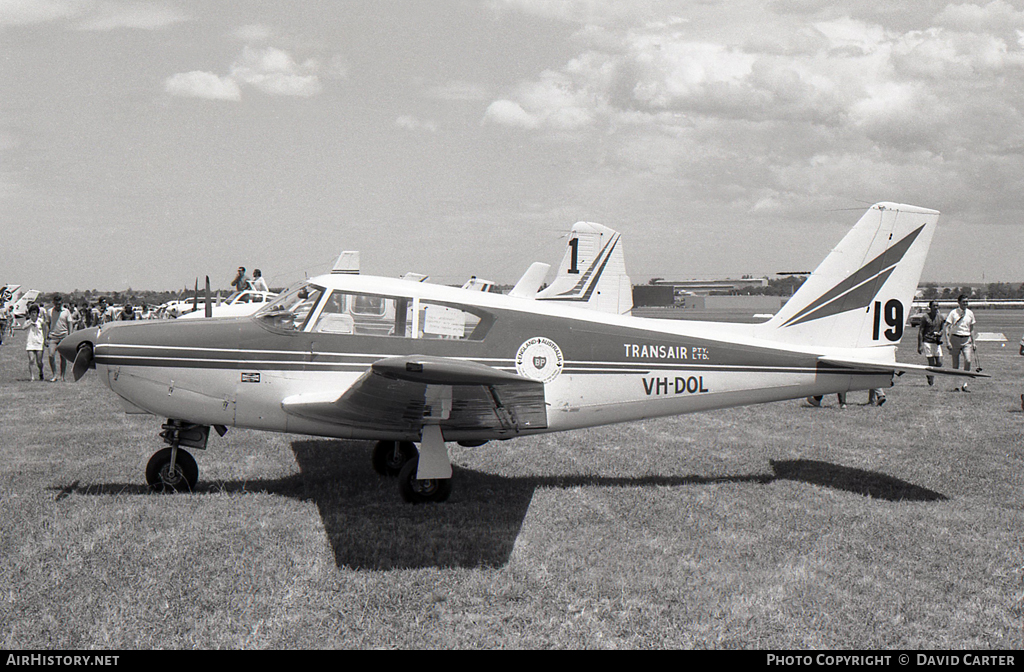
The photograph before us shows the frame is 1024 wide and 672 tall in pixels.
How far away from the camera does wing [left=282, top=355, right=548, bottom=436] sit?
5164 mm

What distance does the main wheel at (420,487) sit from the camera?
265 inches

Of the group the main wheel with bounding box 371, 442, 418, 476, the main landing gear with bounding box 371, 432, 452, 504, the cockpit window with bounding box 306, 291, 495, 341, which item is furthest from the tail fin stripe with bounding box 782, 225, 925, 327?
the main wheel with bounding box 371, 442, 418, 476

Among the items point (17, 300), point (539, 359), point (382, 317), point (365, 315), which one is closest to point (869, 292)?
point (539, 359)

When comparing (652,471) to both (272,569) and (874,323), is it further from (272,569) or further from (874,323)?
(272,569)

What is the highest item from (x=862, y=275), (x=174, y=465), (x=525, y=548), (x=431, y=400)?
(x=862, y=275)

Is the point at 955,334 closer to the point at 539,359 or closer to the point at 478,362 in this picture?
the point at 539,359

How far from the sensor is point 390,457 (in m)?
8.05

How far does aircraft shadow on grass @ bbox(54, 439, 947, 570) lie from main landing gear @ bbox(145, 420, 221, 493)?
191mm

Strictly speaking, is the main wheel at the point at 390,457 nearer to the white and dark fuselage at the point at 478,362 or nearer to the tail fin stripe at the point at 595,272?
the white and dark fuselage at the point at 478,362

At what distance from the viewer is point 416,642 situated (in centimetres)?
411

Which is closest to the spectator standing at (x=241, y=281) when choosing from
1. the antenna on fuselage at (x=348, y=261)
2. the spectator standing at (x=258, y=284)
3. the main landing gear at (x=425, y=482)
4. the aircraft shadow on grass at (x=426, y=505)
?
the spectator standing at (x=258, y=284)

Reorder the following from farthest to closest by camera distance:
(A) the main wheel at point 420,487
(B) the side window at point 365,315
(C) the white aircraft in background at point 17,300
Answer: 1. (C) the white aircraft in background at point 17,300
2. (B) the side window at point 365,315
3. (A) the main wheel at point 420,487

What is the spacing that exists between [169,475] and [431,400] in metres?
3.01

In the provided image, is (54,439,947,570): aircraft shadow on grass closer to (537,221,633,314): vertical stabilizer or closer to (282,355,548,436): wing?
(282,355,548,436): wing
